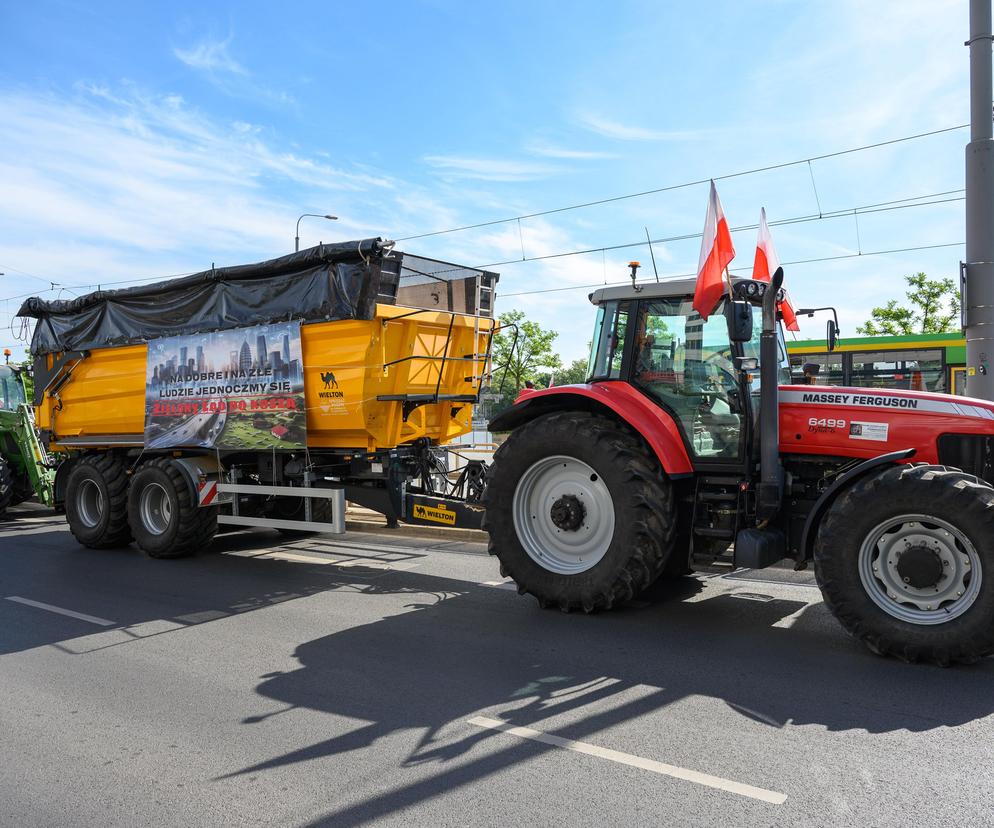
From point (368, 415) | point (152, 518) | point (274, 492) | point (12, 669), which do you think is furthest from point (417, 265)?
point (12, 669)

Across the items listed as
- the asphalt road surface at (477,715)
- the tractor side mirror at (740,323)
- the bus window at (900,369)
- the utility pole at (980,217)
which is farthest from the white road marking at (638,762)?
the bus window at (900,369)

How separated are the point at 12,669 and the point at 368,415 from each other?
3.71m

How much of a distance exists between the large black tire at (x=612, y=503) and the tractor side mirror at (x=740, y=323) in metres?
1.16

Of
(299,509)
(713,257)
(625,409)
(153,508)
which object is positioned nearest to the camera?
(713,257)

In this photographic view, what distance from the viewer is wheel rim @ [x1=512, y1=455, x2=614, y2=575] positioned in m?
6.50

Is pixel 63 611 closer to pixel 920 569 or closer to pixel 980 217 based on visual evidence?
pixel 920 569

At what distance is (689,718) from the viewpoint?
4.32 meters

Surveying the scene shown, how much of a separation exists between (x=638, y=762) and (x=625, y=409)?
9.80 ft

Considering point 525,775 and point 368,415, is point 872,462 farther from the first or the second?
point 368,415

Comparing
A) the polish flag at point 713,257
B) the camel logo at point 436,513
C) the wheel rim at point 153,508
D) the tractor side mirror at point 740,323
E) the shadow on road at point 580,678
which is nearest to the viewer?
the shadow on road at point 580,678

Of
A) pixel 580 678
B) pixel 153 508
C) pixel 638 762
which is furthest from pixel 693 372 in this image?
pixel 153 508

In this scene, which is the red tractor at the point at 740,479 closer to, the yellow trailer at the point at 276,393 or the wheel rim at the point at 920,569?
the wheel rim at the point at 920,569

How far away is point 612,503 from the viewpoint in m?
6.27

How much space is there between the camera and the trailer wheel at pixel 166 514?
371 inches
